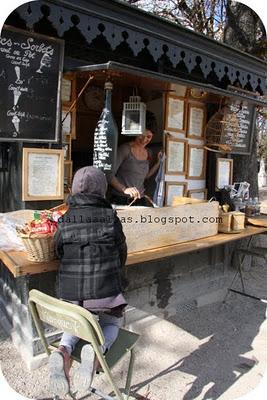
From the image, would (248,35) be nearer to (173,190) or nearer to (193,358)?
(173,190)

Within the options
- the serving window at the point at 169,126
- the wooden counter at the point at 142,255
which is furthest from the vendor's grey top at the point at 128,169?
the wooden counter at the point at 142,255

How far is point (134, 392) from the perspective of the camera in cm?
278

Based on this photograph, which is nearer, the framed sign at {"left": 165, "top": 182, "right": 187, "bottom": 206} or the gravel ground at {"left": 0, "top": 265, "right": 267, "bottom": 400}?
the gravel ground at {"left": 0, "top": 265, "right": 267, "bottom": 400}

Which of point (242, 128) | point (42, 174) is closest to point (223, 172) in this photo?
point (242, 128)

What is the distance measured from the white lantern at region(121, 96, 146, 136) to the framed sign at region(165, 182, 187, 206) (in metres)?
1.07

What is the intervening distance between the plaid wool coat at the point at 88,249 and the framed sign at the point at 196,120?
8.35 ft

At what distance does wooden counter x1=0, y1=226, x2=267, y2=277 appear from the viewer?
2.39 m

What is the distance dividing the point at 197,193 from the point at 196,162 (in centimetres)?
40

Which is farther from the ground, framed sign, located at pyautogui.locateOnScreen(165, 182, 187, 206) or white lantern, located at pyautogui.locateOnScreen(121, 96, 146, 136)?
white lantern, located at pyautogui.locateOnScreen(121, 96, 146, 136)

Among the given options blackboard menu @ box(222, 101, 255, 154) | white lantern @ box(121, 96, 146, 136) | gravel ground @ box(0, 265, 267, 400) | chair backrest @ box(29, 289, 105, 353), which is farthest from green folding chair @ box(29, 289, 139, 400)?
blackboard menu @ box(222, 101, 255, 154)

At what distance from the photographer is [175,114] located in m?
4.32

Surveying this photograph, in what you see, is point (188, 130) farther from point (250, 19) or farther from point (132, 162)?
point (250, 19)

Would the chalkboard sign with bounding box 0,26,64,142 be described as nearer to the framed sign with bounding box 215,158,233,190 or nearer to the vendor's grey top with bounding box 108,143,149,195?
the vendor's grey top with bounding box 108,143,149,195

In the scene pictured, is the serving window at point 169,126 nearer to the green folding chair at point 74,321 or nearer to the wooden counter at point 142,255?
the wooden counter at point 142,255
